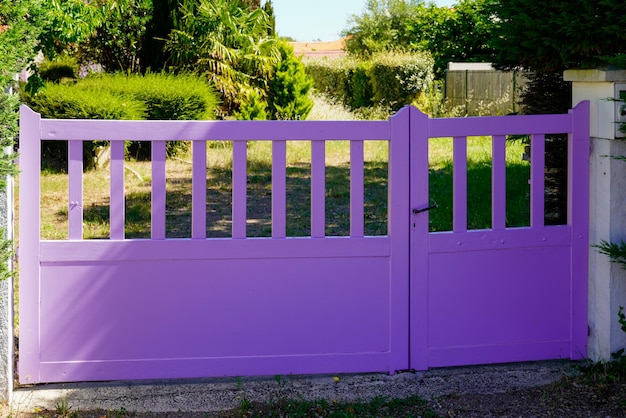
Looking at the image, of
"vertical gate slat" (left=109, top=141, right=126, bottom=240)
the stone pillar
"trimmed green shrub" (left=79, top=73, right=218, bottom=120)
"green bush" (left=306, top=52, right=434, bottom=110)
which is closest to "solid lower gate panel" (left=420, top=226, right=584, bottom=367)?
"vertical gate slat" (left=109, top=141, right=126, bottom=240)

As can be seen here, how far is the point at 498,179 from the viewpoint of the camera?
15.2 ft

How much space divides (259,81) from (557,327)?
43.3 ft

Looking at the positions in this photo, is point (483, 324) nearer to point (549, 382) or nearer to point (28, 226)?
point (549, 382)

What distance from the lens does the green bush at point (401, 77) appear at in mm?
22766

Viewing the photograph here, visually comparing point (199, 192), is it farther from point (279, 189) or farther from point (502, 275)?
point (502, 275)

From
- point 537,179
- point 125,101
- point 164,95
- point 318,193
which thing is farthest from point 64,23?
point 537,179

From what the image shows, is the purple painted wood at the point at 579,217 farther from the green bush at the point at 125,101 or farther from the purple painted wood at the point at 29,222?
the green bush at the point at 125,101

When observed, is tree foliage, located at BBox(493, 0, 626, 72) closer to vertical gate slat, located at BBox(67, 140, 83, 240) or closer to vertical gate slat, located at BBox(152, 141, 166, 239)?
vertical gate slat, located at BBox(152, 141, 166, 239)

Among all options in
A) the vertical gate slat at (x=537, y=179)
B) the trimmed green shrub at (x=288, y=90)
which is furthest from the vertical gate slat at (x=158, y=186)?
the trimmed green shrub at (x=288, y=90)

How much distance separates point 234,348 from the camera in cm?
444

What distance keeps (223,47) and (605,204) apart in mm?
12182

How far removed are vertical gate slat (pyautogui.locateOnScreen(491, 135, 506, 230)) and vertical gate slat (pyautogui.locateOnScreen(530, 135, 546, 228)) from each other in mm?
180

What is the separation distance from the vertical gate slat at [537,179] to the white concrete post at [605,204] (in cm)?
28

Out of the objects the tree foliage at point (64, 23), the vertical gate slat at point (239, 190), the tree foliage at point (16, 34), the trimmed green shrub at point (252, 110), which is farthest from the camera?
the trimmed green shrub at point (252, 110)
